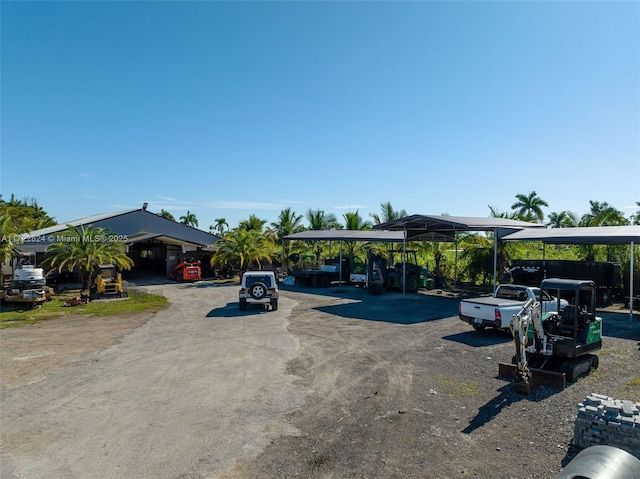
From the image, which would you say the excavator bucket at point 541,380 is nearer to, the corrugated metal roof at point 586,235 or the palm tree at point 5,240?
the corrugated metal roof at point 586,235

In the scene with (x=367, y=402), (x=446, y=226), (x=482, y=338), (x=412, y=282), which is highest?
(x=446, y=226)

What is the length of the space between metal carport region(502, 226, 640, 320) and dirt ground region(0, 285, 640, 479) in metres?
3.24

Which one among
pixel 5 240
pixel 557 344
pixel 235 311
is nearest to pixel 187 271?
pixel 5 240

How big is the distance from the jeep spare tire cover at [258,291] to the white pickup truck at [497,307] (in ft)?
25.9

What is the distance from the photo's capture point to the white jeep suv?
58.6 feet

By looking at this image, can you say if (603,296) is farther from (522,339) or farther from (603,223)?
(522,339)

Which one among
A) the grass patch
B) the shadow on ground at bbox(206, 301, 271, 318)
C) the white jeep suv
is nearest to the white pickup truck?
the white jeep suv

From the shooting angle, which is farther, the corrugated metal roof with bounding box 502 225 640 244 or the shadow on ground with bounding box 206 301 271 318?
the shadow on ground with bounding box 206 301 271 318

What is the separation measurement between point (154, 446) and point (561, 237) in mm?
17255

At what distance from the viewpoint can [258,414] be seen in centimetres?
Answer: 748

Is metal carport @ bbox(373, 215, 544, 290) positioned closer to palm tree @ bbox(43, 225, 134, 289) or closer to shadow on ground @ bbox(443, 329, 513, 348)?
shadow on ground @ bbox(443, 329, 513, 348)

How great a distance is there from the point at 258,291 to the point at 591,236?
13.8 metres

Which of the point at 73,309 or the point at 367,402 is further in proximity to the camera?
the point at 73,309

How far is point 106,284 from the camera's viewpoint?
72.8 feet
